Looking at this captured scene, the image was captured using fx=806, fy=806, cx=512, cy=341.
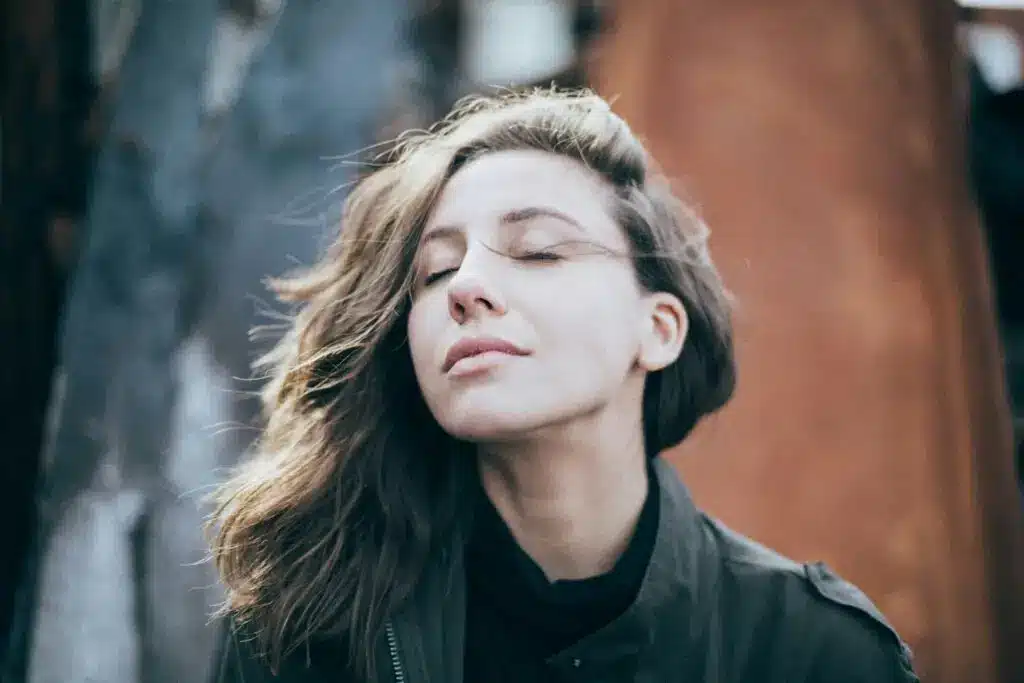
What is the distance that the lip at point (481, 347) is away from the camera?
3.84 ft

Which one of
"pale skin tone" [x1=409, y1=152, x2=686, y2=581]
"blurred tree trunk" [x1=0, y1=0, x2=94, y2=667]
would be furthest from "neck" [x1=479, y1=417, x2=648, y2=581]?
"blurred tree trunk" [x1=0, y1=0, x2=94, y2=667]

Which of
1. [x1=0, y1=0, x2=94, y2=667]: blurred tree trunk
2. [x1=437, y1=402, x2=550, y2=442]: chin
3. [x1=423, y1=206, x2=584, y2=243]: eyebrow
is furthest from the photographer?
[x1=0, y1=0, x2=94, y2=667]: blurred tree trunk

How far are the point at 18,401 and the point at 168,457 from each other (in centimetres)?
52

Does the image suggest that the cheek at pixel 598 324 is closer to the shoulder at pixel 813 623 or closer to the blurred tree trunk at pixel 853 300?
the shoulder at pixel 813 623

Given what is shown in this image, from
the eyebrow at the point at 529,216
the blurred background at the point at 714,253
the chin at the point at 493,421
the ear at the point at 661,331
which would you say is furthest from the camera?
the blurred background at the point at 714,253

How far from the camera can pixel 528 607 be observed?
1.28 m

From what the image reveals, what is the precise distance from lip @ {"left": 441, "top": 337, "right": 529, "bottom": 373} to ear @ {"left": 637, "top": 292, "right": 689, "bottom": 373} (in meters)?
0.28

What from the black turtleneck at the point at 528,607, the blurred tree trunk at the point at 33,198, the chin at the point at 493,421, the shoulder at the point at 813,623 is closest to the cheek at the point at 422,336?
the chin at the point at 493,421

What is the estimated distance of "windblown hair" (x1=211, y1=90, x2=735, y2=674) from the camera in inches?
52.3

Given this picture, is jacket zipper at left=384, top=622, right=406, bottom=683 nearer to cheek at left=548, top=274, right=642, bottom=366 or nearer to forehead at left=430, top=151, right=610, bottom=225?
cheek at left=548, top=274, right=642, bottom=366

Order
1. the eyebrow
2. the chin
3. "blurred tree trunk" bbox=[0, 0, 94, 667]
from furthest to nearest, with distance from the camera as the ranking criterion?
"blurred tree trunk" bbox=[0, 0, 94, 667] → the eyebrow → the chin

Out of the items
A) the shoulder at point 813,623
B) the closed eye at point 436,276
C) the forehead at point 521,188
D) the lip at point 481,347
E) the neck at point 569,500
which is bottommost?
the shoulder at point 813,623

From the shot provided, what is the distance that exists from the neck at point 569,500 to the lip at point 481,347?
20 cm

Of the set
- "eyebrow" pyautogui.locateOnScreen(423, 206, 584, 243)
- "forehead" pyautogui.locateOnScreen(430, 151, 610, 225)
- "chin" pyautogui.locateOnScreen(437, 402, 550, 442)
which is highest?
"forehead" pyautogui.locateOnScreen(430, 151, 610, 225)
